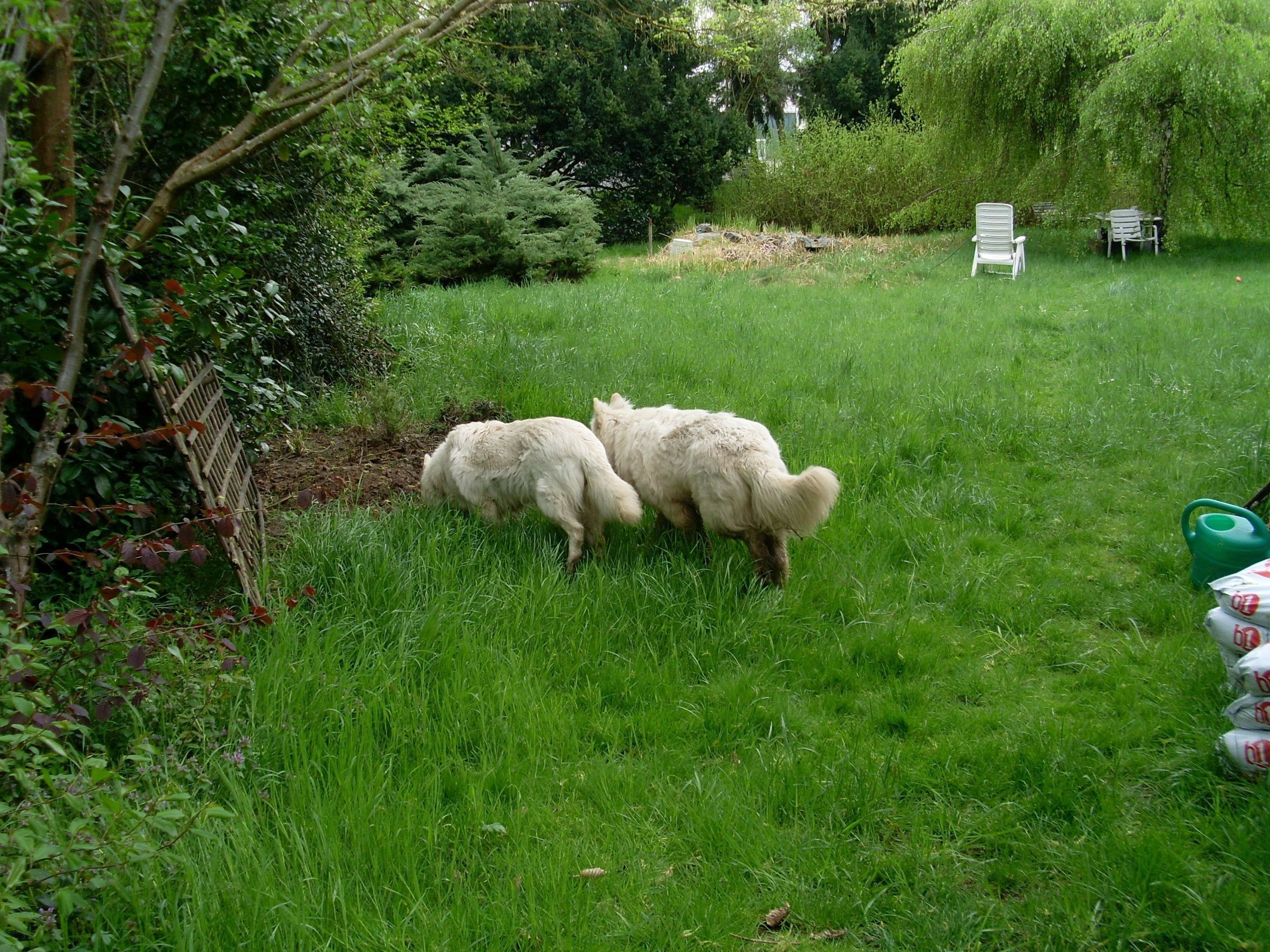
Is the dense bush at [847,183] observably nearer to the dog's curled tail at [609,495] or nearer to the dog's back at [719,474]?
the dog's back at [719,474]

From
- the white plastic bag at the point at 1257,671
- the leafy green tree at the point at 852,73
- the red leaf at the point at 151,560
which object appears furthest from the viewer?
the leafy green tree at the point at 852,73

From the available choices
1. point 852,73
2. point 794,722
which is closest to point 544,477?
point 794,722

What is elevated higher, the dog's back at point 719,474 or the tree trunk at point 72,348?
the tree trunk at point 72,348

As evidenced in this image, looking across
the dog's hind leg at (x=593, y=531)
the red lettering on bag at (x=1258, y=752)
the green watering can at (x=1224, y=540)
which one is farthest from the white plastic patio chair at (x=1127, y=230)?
the red lettering on bag at (x=1258, y=752)

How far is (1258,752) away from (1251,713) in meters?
0.14

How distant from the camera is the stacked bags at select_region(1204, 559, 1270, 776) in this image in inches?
120

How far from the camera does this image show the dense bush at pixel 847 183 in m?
22.4

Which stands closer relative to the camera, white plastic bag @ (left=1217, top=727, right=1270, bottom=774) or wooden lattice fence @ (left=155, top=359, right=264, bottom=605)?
white plastic bag @ (left=1217, top=727, right=1270, bottom=774)

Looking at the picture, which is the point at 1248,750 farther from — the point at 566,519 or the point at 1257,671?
the point at 566,519

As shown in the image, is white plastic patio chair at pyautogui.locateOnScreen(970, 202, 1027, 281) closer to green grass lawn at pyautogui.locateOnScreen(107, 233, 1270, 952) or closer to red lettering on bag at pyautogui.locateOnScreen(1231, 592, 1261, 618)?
green grass lawn at pyautogui.locateOnScreen(107, 233, 1270, 952)

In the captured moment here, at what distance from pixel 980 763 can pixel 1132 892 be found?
0.75 meters

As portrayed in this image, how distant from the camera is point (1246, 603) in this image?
10.6ft

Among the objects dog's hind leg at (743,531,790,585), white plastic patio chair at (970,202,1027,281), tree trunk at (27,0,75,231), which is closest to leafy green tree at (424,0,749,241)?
white plastic patio chair at (970,202,1027,281)

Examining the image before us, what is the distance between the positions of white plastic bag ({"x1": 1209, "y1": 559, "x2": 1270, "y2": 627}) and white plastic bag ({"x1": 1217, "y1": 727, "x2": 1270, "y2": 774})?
416 mm
